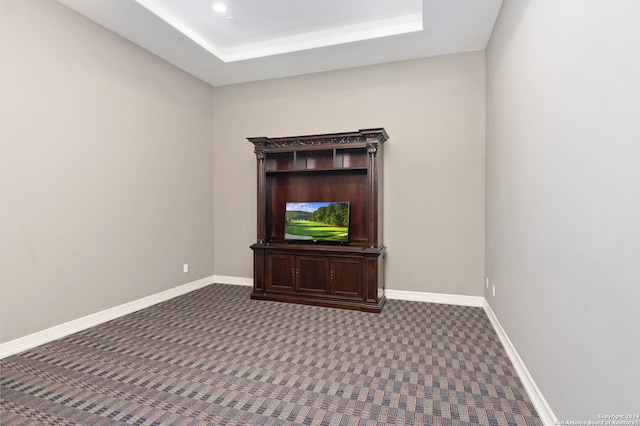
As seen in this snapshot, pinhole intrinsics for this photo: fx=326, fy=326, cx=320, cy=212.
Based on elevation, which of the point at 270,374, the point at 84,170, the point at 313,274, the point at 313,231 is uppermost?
the point at 84,170

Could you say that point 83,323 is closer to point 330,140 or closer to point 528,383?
point 330,140

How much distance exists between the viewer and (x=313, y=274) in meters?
4.20

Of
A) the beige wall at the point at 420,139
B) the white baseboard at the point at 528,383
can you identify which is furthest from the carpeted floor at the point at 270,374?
the beige wall at the point at 420,139

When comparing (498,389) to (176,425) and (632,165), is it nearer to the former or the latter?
(632,165)

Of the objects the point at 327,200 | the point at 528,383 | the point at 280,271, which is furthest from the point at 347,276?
the point at 528,383

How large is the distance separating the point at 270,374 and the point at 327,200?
2.61m

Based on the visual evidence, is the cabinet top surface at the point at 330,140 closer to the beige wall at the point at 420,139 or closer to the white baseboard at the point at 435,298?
the beige wall at the point at 420,139

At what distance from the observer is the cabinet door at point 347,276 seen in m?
3.99

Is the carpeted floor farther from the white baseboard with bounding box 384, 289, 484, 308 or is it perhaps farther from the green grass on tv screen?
the green grass on tv screen

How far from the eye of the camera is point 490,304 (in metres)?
3.63

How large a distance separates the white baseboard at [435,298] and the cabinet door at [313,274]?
0.92m

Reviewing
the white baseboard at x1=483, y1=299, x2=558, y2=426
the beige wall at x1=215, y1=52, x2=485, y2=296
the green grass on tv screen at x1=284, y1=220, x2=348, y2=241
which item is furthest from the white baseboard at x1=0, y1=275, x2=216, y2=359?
the white baseboard at x1=483, y1=299, x2=558, y2=426

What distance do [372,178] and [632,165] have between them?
287cm

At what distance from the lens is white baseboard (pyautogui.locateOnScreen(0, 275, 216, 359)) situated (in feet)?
9.05
